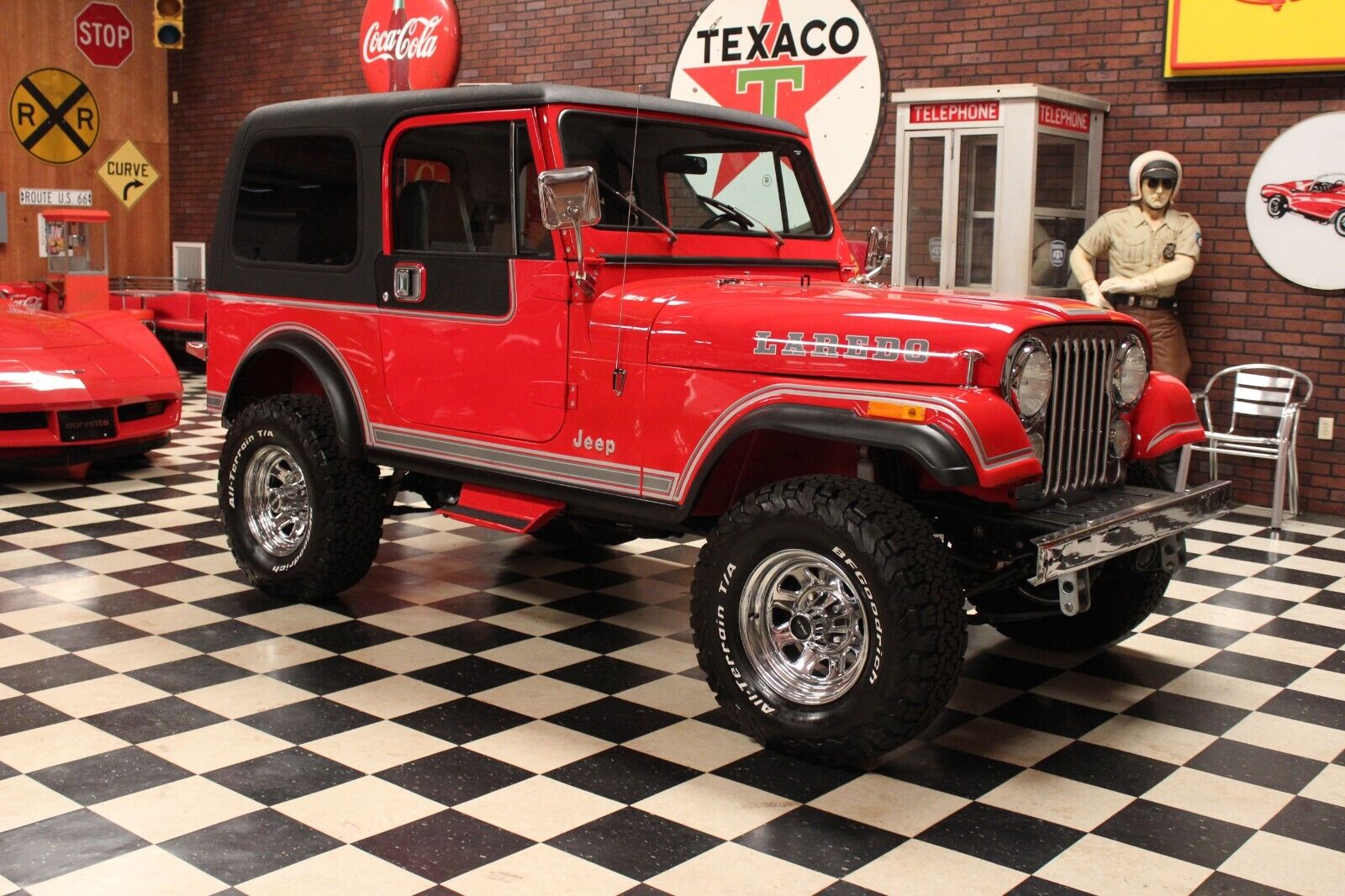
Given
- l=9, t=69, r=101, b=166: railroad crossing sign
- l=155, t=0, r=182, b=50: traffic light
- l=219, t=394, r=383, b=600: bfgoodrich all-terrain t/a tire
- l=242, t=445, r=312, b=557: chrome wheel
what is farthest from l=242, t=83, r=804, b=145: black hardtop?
l=9, t=69, r=101, b=166: railroad crossing sign

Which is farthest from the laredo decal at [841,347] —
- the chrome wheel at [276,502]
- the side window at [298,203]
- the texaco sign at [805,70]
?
the texaco sign at [805,70]

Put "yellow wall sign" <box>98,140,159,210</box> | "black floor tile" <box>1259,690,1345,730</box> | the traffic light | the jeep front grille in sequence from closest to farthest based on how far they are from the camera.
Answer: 1. the jeep front grille
2. "black floor tile" <box>1259,690,1345,730</box>
3. the traffic light
4. "yellow wall sign" <box>98,140,159,210</box>

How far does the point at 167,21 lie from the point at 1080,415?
32.3 ft

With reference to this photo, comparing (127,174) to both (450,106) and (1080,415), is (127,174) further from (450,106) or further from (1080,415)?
(1080,415)

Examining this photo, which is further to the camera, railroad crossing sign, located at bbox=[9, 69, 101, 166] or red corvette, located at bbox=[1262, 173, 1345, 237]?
railroad crossing sign, located at bbox=[9, 69, 101, 166]

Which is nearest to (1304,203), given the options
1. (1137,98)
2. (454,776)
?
(1137,98)

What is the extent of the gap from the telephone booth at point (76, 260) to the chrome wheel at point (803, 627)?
9439 mm

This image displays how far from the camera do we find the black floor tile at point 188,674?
4031mm

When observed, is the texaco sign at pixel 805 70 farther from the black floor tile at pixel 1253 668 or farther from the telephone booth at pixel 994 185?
the black floor tile at pixel 1253 668

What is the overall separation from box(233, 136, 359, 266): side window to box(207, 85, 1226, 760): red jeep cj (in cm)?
1

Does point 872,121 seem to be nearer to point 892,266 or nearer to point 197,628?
point 892,266

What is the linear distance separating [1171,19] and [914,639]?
5.35 m

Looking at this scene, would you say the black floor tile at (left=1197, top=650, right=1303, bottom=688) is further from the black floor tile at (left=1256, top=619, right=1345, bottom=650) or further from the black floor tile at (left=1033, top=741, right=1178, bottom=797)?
the black floor tile at (left=1033, top=741, right=1178, bottom=797)

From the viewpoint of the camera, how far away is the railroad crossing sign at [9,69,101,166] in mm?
13180
